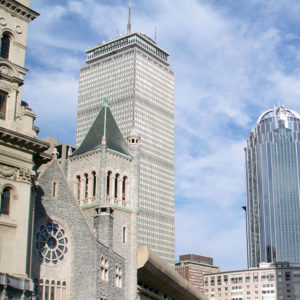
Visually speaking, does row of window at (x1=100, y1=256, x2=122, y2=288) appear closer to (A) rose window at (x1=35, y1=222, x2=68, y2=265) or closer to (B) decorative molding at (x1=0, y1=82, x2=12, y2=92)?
(A) rose window at (x1=35, y1=222, x2=68, y2=265)

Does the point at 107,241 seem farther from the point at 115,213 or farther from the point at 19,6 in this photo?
the point at 19,6

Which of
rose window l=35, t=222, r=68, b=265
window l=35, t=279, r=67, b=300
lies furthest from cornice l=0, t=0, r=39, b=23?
window l=35, t=279, r=67, b=300

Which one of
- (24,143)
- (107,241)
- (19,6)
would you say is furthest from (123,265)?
(19,6)

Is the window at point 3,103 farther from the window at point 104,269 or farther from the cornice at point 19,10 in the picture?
the window at point 104,269

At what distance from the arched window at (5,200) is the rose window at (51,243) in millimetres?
10107

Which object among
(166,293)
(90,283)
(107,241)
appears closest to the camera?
(90,283)

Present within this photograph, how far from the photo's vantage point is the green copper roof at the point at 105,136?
62344mm

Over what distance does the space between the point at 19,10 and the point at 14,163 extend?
13.2 m

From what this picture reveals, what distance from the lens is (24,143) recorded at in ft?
141

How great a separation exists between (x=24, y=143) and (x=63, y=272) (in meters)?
15.1

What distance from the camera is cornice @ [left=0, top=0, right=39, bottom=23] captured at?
1834 inches

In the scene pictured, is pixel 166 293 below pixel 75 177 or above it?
below

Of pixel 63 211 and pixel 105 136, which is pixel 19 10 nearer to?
pixel 63 211

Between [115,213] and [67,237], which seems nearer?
[67,237]
